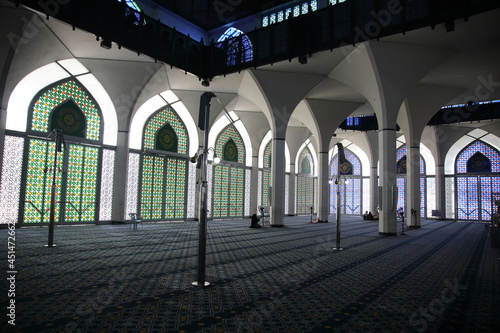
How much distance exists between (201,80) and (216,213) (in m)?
7.55

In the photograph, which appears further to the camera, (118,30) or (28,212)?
(28,212)

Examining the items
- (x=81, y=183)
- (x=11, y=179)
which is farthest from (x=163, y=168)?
(x=11, y=179)

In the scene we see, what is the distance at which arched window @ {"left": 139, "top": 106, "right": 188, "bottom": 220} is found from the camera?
52.1 feet

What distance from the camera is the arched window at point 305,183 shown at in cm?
2478

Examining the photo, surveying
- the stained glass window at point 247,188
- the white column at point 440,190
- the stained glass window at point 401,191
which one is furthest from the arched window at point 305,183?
the white column at point 440,190

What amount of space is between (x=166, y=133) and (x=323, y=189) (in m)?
8.39

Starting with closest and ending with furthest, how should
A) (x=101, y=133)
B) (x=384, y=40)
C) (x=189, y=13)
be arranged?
(x=384, y=40) → (x=101, y=133) → (x=189, y=13)

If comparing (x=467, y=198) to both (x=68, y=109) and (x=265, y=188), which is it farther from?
(x=68, y=109)

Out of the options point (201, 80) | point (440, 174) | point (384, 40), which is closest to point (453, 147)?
point (440, 174)

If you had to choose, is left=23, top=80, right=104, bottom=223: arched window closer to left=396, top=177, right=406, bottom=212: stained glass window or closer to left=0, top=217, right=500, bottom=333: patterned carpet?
left=0, top=217, right=500, bottom=333: patterned carpet

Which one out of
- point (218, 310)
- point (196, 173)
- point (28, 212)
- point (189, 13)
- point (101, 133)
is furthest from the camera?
point (196, 173)

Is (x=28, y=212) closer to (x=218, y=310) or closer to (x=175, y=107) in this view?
(x=175, y=107)

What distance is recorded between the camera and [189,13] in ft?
50.3

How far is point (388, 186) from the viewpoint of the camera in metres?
11.7
